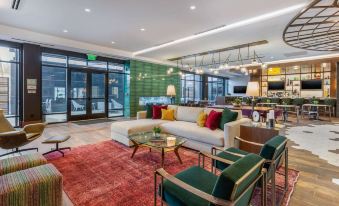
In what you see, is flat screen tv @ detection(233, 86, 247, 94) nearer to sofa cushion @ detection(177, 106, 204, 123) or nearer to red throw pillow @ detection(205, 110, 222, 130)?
sofa cushion @ detection(177, 106, 204, 123)

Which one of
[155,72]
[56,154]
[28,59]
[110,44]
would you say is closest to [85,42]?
[110,44]

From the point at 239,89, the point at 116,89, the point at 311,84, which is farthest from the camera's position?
the point at 239,89

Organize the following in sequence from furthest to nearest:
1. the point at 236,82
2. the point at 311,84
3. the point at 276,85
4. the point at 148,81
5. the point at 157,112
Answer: the point at 236,82 < the point at 276,85 < the point at 311,84 < the point at 148,81 < the point at 157,112

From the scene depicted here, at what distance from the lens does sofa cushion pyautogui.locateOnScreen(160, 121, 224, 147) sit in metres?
3.43

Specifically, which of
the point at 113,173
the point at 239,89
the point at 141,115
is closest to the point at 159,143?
the point at 113,173

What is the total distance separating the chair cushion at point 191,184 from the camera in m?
1.43

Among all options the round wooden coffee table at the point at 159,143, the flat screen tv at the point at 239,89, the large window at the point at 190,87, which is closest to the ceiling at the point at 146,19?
the round wooden coffee table at the point at 159,143

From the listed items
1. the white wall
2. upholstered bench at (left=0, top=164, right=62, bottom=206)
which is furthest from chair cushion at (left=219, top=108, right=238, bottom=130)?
the white wall

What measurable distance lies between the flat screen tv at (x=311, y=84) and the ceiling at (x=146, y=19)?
543cm

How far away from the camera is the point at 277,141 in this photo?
1925 millimetres

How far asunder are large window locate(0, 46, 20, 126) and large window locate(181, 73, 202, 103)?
827cm

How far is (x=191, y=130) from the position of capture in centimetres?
386

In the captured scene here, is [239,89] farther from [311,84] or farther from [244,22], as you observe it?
[244,22]

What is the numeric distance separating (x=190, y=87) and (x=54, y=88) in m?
8.14
